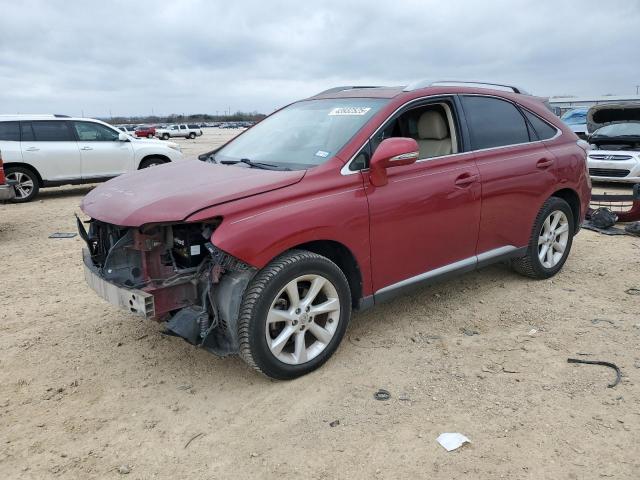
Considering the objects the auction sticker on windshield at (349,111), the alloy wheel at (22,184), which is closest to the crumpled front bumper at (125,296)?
the auction sticker on windshield at (349,111)

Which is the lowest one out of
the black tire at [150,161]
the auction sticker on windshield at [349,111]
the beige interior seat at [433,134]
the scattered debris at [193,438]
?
the scattered debris at [193,438]

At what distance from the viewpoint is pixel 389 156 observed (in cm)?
349

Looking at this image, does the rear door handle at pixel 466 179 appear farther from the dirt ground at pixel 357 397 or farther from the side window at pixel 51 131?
the side window at pixel 51 131

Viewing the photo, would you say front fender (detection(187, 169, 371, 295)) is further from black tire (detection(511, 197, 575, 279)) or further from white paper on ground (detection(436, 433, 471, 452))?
black tire (detection(511, 197, 575, 279))

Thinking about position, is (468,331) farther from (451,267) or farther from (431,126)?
(431,126)

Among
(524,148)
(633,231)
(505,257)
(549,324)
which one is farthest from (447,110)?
(633,231)

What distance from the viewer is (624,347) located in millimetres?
3758

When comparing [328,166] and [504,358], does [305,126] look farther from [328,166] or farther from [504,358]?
[504,358]

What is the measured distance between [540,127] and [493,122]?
2.31 ft

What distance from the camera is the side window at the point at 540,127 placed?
4957 millimetres

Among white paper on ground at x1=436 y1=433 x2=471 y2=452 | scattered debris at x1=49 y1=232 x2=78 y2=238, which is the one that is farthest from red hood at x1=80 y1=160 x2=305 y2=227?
scattered debris at x1=49 y1=232 x2=78 y2=238

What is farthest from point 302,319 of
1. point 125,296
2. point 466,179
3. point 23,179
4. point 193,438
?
point 23,179

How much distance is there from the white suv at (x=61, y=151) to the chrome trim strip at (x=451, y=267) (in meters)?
7.31

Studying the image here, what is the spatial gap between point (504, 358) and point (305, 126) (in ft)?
7.38
